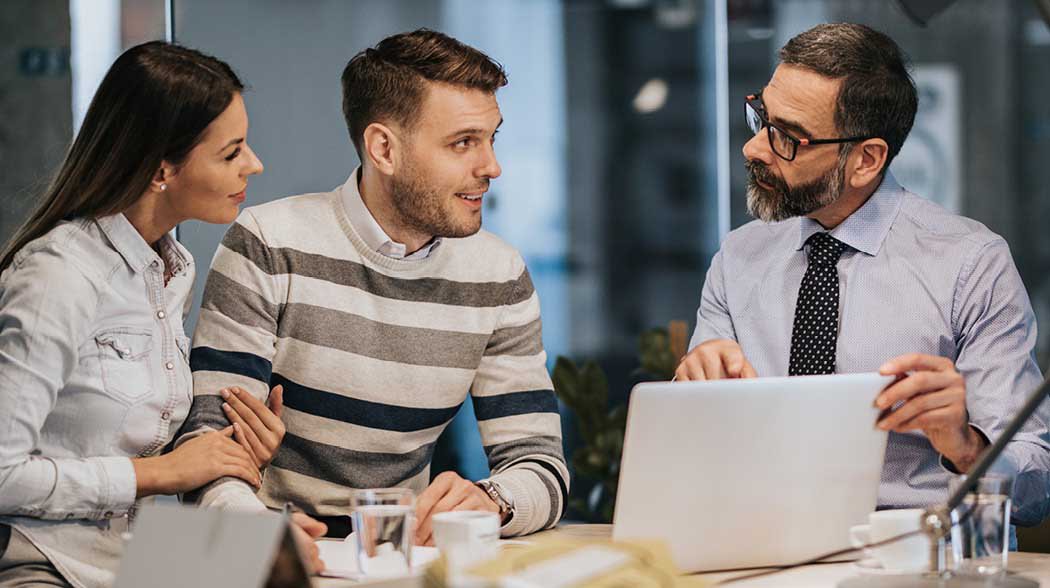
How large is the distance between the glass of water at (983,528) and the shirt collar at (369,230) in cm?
109

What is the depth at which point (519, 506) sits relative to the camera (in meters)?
1.93

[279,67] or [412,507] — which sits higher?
[279,67]

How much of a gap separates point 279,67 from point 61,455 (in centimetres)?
172

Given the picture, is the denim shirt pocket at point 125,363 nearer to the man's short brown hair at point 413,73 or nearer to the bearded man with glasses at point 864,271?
the man's short brown hair at point 413,73

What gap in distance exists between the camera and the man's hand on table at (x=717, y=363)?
186 cm

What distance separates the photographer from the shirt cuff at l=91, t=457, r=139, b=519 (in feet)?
5.59

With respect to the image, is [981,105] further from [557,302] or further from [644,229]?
[557,302]

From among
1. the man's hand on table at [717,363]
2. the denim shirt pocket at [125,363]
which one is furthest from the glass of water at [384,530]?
the man's hand on table at [717,363]

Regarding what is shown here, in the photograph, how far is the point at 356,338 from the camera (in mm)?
2148

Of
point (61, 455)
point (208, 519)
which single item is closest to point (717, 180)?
point (61, 455)

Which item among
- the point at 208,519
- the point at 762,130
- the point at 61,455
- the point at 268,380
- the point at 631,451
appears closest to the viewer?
the point at 208,519

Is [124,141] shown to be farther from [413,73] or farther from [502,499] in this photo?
[502,499]

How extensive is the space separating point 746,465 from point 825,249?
895 millimetres

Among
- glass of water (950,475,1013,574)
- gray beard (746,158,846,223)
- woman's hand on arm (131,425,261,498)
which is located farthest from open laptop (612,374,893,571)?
gray beard (746,158,846,223)
